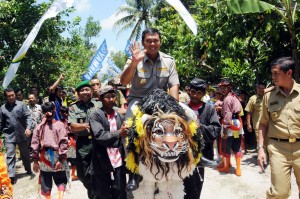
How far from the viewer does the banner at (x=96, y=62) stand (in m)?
9.77

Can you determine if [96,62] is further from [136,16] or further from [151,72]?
[136,16]

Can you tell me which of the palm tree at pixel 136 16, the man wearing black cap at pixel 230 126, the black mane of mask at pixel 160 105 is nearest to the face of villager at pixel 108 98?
the black mane of mask at pixel 160 105

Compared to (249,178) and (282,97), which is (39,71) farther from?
(282,97)

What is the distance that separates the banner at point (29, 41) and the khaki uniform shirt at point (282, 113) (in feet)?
10.1

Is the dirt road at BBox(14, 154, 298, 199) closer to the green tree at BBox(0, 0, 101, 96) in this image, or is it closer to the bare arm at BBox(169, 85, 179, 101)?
the bare arm at BBox(169, 85, 179, 101)

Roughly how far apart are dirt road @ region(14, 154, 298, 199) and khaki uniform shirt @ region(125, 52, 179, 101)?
9.23 ft

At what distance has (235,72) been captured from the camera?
1051 cm

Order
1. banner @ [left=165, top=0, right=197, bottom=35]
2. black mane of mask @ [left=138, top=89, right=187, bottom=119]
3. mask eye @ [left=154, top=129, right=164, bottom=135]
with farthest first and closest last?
banner @ [left=165, top=0, right=197, bottom=35], black mane of mask @ [left=138, top=89, right=187, bottom=119], mask eye @ [left=154, top=129, right=164, bottom=135]

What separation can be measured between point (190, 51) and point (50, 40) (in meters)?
3.99

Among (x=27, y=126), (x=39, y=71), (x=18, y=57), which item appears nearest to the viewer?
(x=18, y=57)

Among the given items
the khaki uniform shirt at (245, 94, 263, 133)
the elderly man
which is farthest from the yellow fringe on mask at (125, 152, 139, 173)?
the khaki uniform shirt at (245, 94, 263, 133)

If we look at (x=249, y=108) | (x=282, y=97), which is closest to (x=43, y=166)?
(x=282, y=97)

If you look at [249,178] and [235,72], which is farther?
[235,72]

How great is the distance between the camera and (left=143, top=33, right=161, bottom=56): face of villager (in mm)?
3602
